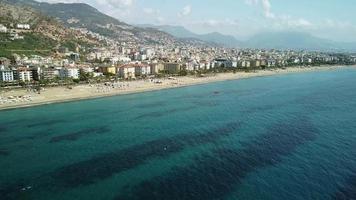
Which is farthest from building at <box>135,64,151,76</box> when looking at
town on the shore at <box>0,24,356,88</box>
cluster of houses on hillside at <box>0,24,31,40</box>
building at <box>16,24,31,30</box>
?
building at <box>16,24,31,30</box>

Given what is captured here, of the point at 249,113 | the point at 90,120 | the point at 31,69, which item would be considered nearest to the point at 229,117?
the point at 249,113

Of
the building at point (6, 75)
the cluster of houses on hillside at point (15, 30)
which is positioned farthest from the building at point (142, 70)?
the cluster of houses on hillside at point (15, 30)

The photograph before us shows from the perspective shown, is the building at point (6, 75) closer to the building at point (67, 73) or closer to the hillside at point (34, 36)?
the building at point (67, 73)

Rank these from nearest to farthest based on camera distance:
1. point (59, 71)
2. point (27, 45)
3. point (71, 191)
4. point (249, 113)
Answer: point (71, 191) → point (249, 113) → point (59, 71) → point (27, 45)

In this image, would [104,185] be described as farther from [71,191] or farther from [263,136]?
[263,136]

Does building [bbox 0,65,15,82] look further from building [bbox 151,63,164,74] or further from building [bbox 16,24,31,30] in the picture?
building [bbox 16,24,31,30]

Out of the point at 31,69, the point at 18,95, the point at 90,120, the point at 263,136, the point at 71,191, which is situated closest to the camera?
the point at 71,191

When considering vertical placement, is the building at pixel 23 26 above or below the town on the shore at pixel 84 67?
above
